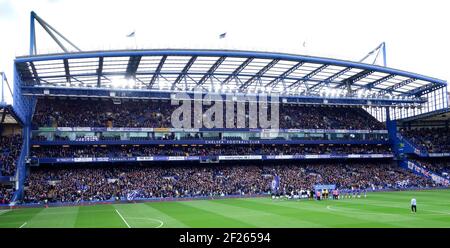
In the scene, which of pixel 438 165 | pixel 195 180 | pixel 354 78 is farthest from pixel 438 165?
pixel 195 180

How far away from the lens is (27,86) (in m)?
55.2

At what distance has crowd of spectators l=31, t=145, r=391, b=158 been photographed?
→ 59.0m

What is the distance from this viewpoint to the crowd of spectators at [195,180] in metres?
50.9

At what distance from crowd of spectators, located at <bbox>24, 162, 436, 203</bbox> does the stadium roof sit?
487 inches

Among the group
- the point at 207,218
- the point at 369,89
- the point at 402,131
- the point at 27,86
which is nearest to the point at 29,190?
the point at 27,86

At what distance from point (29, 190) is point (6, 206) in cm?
506

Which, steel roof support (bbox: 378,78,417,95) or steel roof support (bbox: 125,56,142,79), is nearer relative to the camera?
steel roof support (bbox: 125,56,142,79)

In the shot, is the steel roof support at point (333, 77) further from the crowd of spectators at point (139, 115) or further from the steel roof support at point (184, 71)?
the steel roof support at point (184, 71)

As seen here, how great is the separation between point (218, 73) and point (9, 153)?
100 ft

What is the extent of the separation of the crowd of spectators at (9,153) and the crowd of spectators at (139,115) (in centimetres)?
392

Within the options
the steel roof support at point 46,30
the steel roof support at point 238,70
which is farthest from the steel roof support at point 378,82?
the steel roof support at point 46,30

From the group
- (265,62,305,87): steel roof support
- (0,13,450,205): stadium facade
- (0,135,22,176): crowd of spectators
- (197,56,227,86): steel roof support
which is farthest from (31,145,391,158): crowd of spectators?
(265,62,305,87): steel roof support

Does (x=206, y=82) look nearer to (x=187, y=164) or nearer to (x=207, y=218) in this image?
(x=187, y=164)

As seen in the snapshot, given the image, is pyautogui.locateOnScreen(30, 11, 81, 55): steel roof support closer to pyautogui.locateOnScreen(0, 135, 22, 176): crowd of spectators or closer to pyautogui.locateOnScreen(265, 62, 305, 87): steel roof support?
pyautogui.locateOnScreen(0, 135, 22, 176): crowd of spectators
